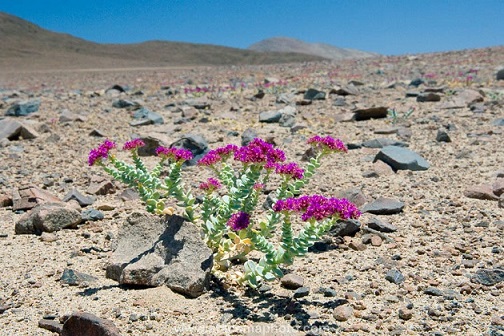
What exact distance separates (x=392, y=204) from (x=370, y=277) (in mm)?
1677

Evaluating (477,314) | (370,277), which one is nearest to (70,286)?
(370,277)

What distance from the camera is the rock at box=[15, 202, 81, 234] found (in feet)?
17.3

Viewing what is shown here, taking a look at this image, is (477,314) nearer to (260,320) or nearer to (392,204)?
(260,320)

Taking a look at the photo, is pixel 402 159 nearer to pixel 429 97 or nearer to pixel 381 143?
pixel 381 143

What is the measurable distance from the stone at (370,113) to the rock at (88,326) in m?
8.32

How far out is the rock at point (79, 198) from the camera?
20.4 ft

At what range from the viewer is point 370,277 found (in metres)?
4.26

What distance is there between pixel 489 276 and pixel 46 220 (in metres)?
4.14

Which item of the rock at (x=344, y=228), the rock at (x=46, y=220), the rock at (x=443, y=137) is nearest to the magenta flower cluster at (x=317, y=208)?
the rock at (x=344, y=228)

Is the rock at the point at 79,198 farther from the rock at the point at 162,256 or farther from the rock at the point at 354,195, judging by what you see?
the rock at the point at 354,195

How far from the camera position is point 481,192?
5941 millimetres

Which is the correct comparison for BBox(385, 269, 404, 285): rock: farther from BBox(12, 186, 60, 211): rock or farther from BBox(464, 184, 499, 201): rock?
BBox(12, 186, 60, 211): rock

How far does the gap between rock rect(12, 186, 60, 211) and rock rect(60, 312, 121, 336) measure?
10.0ft

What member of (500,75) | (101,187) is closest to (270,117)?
(101,187)
